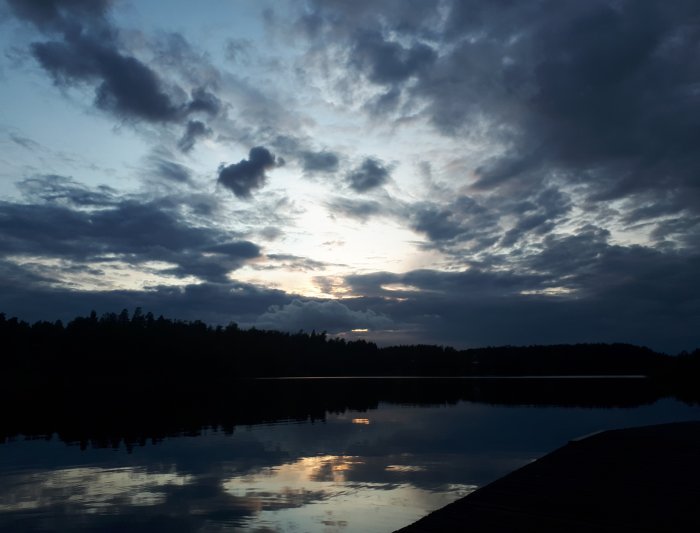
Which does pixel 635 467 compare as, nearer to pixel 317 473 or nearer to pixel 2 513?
pixel 317 473

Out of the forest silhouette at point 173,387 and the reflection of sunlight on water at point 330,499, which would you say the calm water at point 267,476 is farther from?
the forest silhouette at point 173,387

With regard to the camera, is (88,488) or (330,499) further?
(88,488)

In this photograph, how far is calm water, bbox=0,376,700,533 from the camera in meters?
19.4

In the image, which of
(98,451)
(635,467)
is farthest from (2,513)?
(635,467)

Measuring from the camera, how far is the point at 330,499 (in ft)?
71.8

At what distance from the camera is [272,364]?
184 meters

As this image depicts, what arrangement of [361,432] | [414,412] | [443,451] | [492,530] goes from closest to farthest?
[492,530] → [443,451] → [361,432] → [414,412]

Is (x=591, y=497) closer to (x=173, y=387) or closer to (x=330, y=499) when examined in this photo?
(x=330, y=499)

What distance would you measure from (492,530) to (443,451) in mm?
22254

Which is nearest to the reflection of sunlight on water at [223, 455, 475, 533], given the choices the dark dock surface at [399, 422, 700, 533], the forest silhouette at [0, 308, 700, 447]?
the dark dock surface at [399, 422, 700, 533]

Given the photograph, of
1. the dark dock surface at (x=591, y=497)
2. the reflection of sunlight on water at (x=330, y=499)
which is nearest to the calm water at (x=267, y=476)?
the reflection of sunlight on water at (x=330, y=499)

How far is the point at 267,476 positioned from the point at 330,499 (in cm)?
583

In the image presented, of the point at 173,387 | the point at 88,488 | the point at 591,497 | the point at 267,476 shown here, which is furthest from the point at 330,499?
the point at 173,387

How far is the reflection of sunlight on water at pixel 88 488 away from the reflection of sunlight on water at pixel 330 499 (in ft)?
10.4
